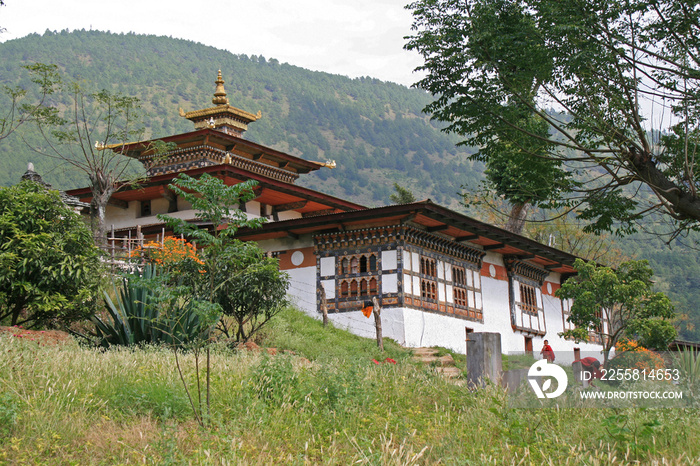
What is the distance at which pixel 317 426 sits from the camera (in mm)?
7133

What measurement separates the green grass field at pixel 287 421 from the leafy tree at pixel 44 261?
315cm

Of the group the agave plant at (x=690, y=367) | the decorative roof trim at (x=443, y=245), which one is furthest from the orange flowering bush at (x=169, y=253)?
the agave plant at (x=690, y=367)

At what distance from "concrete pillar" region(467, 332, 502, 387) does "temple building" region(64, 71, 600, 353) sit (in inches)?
454

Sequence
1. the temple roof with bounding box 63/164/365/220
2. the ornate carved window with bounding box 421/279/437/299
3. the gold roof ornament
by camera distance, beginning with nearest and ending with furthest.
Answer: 1. the ornate carved window with bounding box 421/279/437/299
2. the temple roof with bounding box 63/164/365/220
3. the gold roof ornament

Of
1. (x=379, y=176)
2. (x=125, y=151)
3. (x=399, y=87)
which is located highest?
(x=399, y=87)

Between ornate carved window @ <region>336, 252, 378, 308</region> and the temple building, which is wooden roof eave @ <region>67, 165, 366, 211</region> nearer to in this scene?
the temple building

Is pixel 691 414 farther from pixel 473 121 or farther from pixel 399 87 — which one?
pixel 399 87

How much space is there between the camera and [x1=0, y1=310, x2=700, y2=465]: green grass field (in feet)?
20.2

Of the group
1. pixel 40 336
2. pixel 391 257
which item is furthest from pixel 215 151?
pixel 40 336

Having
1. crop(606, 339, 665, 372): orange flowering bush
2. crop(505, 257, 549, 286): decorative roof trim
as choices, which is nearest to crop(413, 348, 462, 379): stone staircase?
crop(606, 339, 665, 372): orange flowering bush

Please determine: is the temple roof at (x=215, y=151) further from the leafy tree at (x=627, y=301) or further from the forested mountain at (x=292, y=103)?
the forested mountain at (x=292, y=103)

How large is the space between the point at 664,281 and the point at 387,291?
55697mm

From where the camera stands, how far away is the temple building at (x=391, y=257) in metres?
21.4

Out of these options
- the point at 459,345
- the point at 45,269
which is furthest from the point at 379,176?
the point at 45,269
